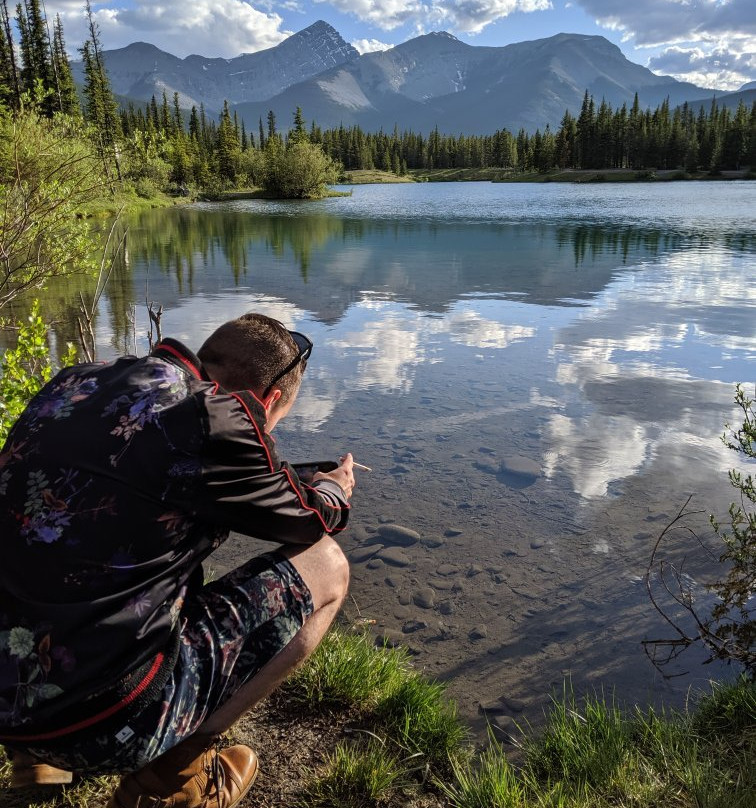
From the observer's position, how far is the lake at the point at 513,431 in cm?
457

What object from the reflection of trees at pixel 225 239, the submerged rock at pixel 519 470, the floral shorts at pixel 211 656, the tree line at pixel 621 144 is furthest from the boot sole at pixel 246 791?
the tree line at pixel 621 144

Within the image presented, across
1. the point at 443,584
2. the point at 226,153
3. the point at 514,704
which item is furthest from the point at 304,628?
the point at 226,153

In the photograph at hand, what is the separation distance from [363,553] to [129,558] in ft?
12.2

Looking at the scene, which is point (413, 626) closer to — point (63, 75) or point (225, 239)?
point (225, 239)

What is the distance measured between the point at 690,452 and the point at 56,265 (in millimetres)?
7767

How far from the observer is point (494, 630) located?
Answer: 15.1 feet

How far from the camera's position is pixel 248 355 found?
2686 millimetres

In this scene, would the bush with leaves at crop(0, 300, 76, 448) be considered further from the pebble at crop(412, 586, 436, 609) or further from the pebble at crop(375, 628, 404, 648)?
the pebble at crop(412, 586, 436, 609)

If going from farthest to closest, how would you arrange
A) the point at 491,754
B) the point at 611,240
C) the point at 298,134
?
the point at 298,134 < the point at 611,240 < the point at 491,754

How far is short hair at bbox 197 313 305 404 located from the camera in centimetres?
267

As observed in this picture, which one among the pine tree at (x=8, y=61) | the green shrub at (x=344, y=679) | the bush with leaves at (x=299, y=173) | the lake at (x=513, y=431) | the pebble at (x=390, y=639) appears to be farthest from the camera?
the bush with leaves at (x=299, y=173)

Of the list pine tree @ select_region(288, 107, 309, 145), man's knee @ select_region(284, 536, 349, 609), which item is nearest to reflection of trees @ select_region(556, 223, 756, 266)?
man's knee @ select_region(284, 536, 349, 609)

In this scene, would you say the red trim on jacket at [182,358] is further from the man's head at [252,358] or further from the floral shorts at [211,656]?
the floral shorts at [211,656]

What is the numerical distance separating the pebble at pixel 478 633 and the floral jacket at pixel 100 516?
285 cm
